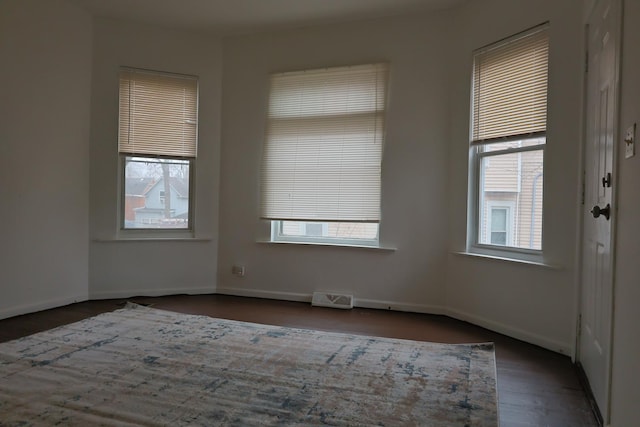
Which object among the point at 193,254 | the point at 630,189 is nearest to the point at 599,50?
the point at 630,189

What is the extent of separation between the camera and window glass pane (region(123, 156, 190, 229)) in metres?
4.88

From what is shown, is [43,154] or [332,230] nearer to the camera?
[43,154]

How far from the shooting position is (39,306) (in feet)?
13.7

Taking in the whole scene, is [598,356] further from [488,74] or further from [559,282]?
[488,74]

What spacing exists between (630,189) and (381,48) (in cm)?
320

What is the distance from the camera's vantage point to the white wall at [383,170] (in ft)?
14.2

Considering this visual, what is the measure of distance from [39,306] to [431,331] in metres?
3.53

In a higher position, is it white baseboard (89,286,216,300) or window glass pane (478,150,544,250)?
window glass pane (478,150,544,250)

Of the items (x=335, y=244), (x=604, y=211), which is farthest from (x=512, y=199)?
(x=335, y=244)

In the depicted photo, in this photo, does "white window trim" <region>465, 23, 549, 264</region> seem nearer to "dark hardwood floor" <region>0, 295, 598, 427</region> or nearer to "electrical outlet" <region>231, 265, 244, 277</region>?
"dark hardwood floor" <region>0, 295, 598, 427</region>

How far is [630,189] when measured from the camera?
5.90ft

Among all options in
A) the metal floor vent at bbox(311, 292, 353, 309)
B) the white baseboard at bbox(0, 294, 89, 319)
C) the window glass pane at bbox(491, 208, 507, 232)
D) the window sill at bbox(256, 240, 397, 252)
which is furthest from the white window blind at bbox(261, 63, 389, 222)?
the white baseboard at bbox(0, 294, 89, 319)

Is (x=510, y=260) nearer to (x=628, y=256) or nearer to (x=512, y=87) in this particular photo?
(x=512, y=87)

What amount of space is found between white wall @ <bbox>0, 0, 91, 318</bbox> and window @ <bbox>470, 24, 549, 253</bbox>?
12.6ft
